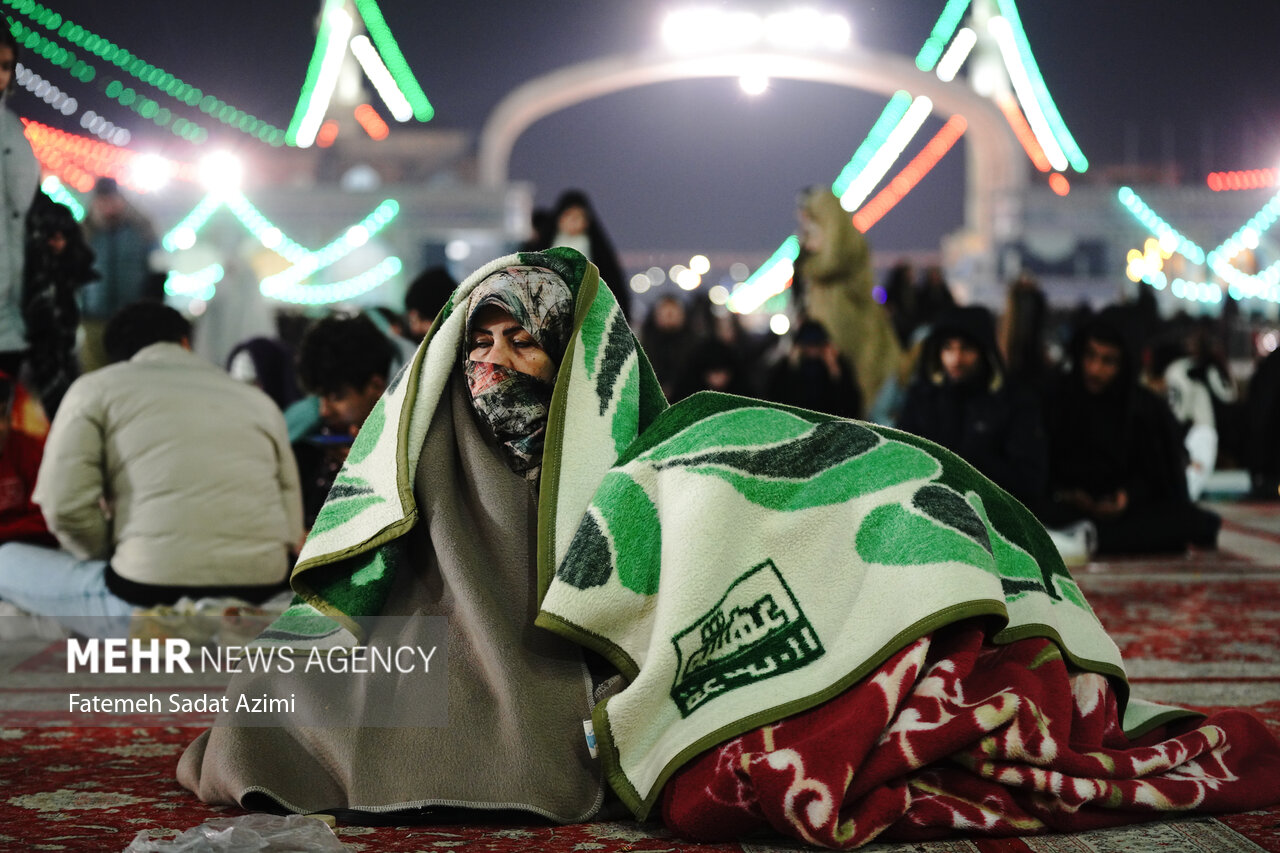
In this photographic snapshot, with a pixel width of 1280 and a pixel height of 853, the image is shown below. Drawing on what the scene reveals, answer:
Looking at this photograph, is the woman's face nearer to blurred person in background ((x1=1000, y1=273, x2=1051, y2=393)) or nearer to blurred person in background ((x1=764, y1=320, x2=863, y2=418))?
blurred person in background ((x1=764, y1=320, x2=863, y2=418))

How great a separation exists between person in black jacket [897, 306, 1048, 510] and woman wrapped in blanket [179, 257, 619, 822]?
3.12 meters

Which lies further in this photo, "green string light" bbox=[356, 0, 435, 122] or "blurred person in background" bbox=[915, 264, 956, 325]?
"green string light" bbox=[356, 0, 435, 122]

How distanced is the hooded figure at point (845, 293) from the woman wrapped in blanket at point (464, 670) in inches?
185

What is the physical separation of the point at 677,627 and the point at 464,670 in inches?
12.7

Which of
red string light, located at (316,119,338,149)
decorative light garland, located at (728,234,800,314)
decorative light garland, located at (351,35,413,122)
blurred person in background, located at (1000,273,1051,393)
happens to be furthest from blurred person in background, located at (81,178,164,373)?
red string light, located at (316,119,338,149)

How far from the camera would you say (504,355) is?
2092 mm

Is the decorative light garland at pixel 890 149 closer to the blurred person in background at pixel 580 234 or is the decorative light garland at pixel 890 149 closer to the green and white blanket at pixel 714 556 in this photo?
the blurred person in background at pixel 580 234

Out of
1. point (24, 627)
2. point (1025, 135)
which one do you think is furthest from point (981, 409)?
point (1025, 135)

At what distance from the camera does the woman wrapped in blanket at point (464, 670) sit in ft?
6.23

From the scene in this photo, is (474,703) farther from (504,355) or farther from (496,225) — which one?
(496,225)

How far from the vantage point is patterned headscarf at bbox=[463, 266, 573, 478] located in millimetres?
2072

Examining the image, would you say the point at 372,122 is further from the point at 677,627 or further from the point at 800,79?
the point at 677,627

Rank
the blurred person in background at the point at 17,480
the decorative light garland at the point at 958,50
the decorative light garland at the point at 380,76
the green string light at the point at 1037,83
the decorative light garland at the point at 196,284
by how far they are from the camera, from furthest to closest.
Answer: the green string light at the point at 1037,83 < the decorative light garland at the point at 380,76 < the decorative light garland at the point at 958,50 < the decorative light garland at the point at 196,284 < the blurred person in background at the point at 17,480

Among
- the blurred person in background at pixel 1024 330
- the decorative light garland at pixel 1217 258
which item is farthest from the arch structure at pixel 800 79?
the blurred person in background at pixel 1024 330
